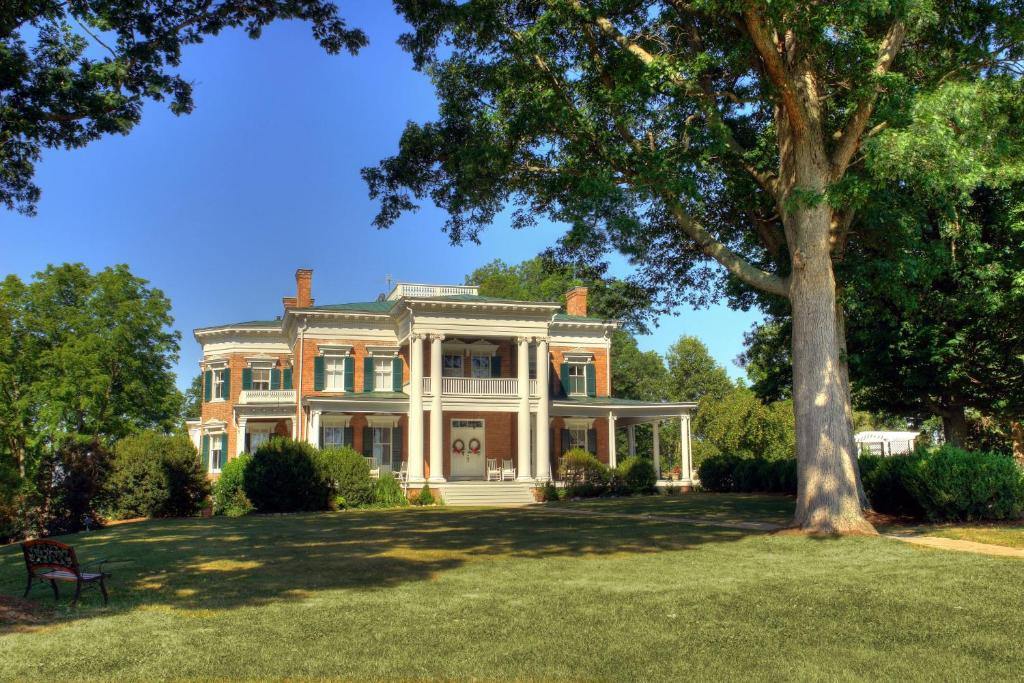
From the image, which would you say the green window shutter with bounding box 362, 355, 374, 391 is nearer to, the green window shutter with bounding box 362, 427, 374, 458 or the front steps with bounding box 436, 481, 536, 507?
the green window shutter with bounding box 362, 427, 374, 458

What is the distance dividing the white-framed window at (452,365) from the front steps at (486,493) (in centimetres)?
549

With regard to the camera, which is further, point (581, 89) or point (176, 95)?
point (581, 89)

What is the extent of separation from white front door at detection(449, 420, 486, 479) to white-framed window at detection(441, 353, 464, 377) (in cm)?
203

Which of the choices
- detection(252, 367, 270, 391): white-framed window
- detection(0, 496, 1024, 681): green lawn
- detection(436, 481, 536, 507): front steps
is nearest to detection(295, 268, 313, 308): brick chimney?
detection(252, 367, 270, 391): white-framed window

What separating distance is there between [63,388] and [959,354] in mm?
31513

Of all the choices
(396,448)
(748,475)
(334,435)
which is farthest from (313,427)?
(748,475)

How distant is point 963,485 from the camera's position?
663 inches

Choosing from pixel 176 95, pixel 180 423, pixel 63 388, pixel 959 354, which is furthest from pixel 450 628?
pixel 180 423

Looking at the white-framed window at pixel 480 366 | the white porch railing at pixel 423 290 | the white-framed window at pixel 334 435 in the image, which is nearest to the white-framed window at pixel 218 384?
the white-framed window at pixel 334 435

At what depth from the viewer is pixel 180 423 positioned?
190ft

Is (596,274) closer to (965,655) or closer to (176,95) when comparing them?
(176,95)

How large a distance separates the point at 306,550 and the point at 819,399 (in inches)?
379

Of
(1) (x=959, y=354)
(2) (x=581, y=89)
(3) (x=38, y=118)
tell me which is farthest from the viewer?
(1) (x=959, y=354)

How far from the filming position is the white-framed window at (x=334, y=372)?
34.8 meters
